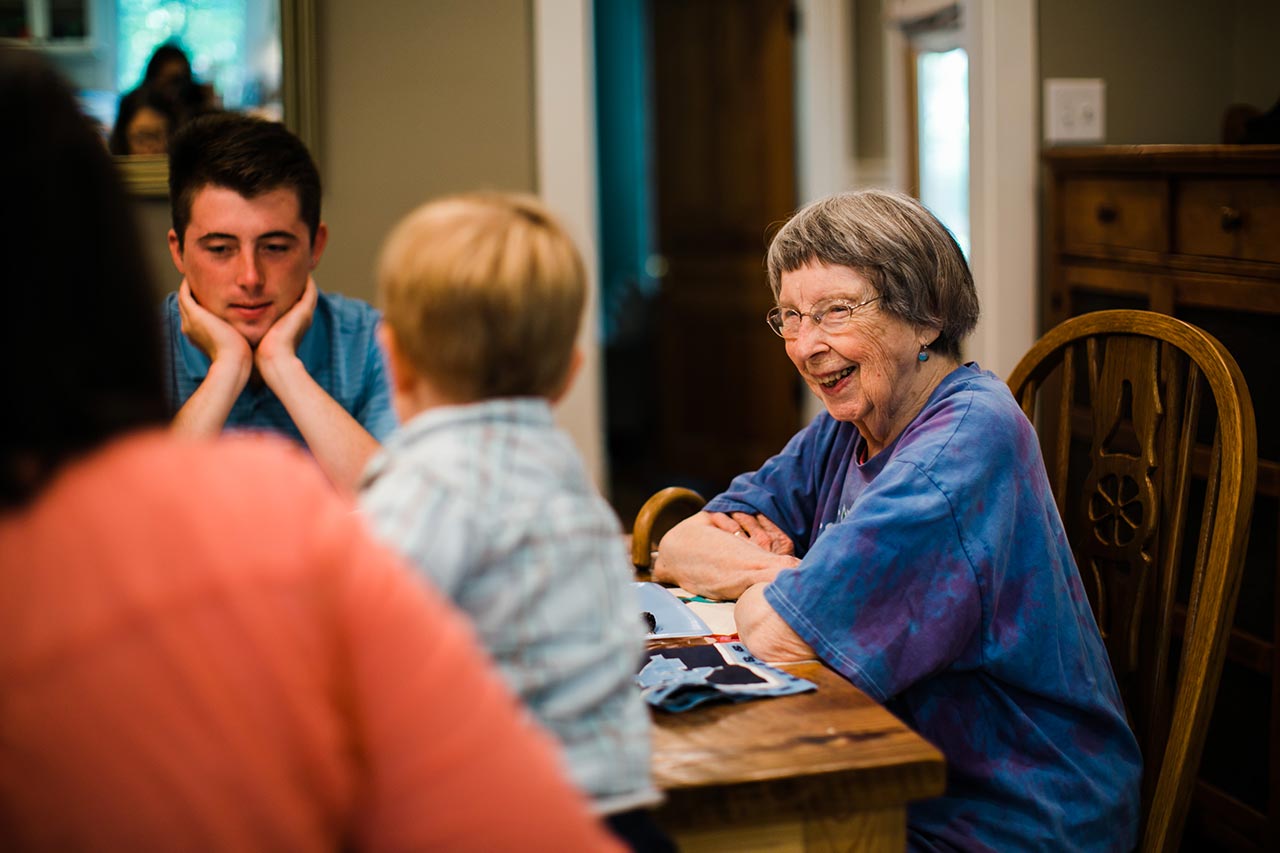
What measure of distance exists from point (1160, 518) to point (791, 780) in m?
0.72

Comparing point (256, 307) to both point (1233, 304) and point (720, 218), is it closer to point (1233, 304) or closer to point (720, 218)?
point (1233, 304)

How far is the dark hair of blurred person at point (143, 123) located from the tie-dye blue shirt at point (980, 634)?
1785 mm

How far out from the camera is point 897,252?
60.3 inches

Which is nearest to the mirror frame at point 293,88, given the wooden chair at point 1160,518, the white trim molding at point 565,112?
the white trim molding at point 565,112

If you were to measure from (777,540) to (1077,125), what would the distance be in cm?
150

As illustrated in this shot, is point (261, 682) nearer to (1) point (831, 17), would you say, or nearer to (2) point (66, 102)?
(2) point (66, 102)

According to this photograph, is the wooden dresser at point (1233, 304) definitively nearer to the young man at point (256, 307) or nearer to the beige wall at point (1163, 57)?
the beige wall at point (1163, 57)

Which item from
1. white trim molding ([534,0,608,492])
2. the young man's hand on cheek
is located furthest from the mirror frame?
the young man's hand on cheek

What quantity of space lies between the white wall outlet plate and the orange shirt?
7.99 ft

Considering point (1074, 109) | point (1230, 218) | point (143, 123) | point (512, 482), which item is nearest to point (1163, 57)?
point (1074, 109)

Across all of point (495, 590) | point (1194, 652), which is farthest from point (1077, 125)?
point (495, 590)

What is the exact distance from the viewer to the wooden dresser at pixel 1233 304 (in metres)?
2.04

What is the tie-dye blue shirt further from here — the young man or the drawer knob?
the drawer knob

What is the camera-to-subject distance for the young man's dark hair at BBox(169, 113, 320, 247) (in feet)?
5.83
